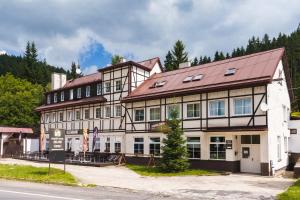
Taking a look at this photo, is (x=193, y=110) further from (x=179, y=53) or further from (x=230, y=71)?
(x=179, y=53)

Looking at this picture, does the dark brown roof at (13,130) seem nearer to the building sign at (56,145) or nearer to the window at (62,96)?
the window at (62,96)

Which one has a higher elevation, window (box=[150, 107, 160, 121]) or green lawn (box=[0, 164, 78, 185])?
window (box=[150, 107, 160, 121])

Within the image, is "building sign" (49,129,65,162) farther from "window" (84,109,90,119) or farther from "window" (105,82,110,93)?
"window" (84,109,90,119)

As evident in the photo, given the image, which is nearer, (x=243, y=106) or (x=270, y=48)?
(x=243, y=106)

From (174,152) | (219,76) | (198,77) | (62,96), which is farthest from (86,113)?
(219,76)

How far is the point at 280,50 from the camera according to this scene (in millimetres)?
27031

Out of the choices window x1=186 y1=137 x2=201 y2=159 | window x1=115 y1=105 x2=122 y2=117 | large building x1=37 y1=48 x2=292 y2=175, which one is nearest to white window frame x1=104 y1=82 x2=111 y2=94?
large building x1=37 y1=48 x2=292 y2=175

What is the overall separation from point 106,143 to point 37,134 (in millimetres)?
16945

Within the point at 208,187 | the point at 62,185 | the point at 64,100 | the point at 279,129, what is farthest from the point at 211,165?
the point at 64,100

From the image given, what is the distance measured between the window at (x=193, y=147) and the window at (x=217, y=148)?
1134 mm

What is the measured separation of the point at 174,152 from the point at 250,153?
557 cm

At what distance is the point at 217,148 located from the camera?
84.5ft

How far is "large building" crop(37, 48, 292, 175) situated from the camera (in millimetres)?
24031

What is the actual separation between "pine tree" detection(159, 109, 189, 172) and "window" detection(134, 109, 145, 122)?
6597 mm
